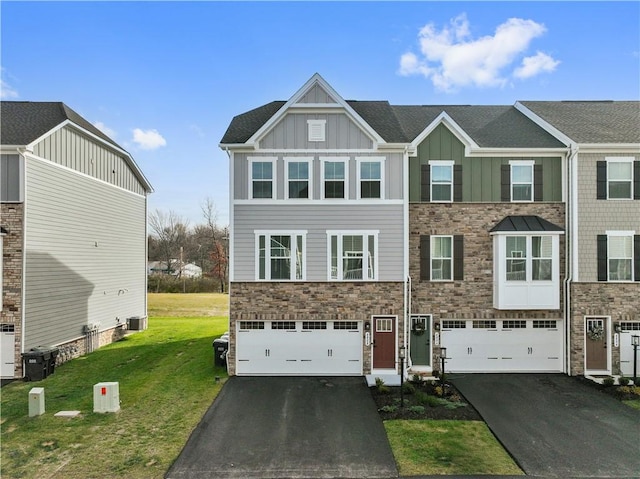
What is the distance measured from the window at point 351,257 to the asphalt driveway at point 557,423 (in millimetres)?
4976

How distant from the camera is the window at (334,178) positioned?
1322 centimetres

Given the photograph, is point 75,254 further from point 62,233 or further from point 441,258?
point 441,258

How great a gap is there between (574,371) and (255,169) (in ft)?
44.4

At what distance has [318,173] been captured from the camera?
1322cm

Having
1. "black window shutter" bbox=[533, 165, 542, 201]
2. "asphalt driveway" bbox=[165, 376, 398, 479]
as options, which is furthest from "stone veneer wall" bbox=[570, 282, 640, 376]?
"asphalt driveway" bbox=[165, 376, 398, 479]

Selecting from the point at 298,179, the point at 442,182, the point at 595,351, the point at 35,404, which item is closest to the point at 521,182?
the point at 442,182

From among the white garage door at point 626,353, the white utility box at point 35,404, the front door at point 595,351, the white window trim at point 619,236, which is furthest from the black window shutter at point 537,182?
the white utility box at point 35,404

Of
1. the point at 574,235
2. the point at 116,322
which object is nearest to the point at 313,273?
the point at 574,235

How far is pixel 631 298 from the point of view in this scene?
13250mm

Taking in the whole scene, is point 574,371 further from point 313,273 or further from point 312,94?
point 312,94

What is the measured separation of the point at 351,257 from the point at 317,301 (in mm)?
1963

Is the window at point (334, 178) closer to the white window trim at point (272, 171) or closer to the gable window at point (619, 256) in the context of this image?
the white window trim at point (272, 171)

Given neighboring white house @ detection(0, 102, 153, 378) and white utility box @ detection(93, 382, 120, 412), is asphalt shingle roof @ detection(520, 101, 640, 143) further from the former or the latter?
neighboring white house @ detection(0, 102, 153, 378)

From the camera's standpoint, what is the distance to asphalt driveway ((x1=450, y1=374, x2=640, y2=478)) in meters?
7.83
